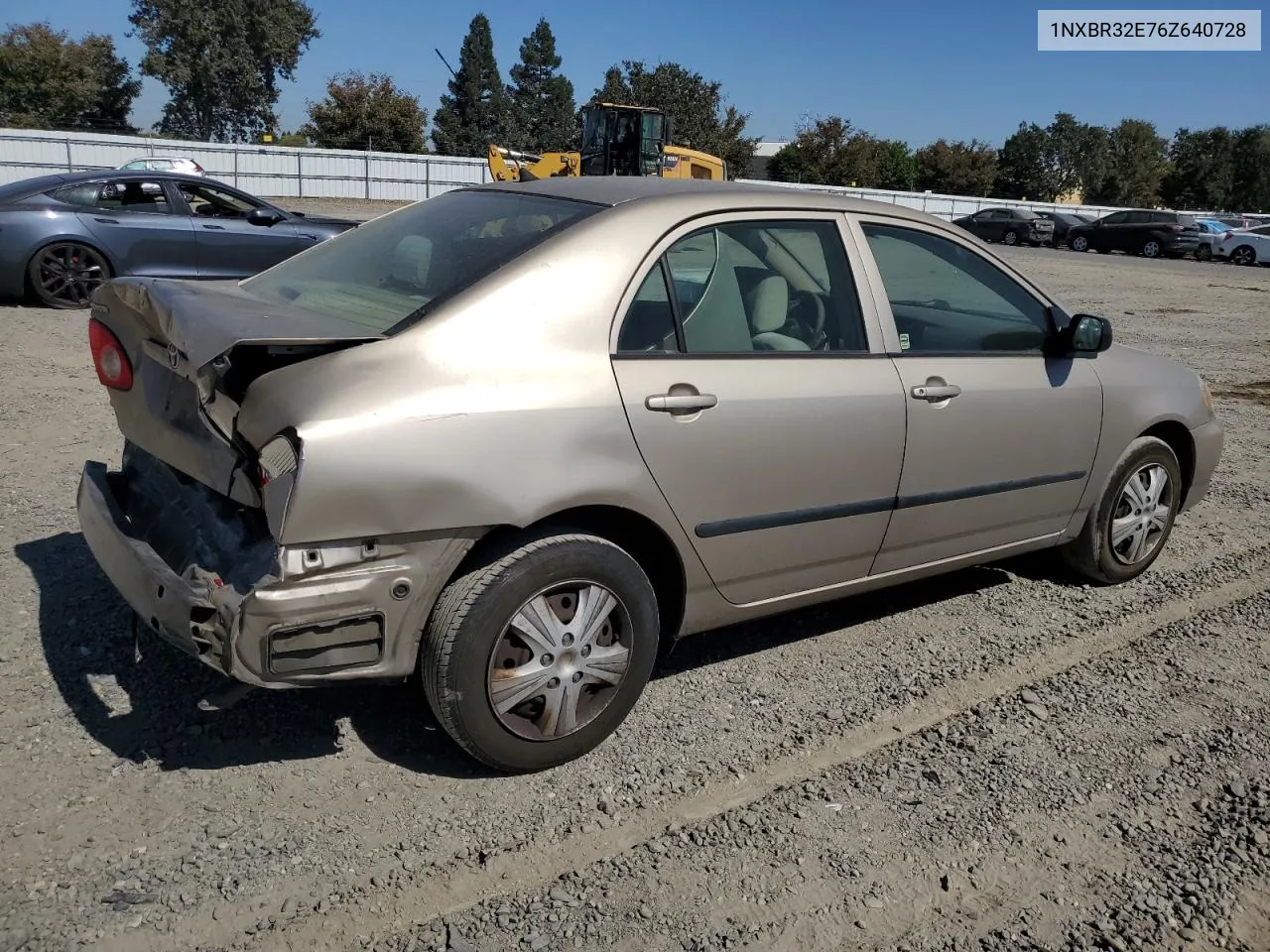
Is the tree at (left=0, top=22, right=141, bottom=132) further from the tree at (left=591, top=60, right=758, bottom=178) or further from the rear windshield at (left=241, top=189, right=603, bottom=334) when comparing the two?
the rear windshield at (left=241, top=189, right=603, bottom=334)

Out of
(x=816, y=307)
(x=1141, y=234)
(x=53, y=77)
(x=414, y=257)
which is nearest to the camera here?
(x=414, y=257)

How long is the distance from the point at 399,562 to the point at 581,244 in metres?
1.09

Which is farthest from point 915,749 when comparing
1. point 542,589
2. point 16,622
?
point 16,622

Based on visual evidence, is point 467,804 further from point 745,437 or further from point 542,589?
point 745,437

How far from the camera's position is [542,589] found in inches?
114

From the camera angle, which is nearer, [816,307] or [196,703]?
[196,703]

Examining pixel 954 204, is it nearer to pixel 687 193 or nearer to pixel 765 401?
pixel 687 193

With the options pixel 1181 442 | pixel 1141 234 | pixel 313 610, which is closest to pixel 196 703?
pixel 313 610

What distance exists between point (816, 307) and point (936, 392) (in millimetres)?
532

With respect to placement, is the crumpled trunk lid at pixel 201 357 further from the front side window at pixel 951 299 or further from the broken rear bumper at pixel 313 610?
the front side window at pixel 951 299

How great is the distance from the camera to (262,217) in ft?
35.2

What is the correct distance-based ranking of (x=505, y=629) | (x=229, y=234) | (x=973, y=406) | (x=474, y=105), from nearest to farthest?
(x=505, y=629) < (x=973, y=406) < (x=229, y=234) < (x=474, y=105)

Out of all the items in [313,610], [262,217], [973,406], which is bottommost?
[313,610]

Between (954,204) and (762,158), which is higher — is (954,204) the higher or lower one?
the lower one
